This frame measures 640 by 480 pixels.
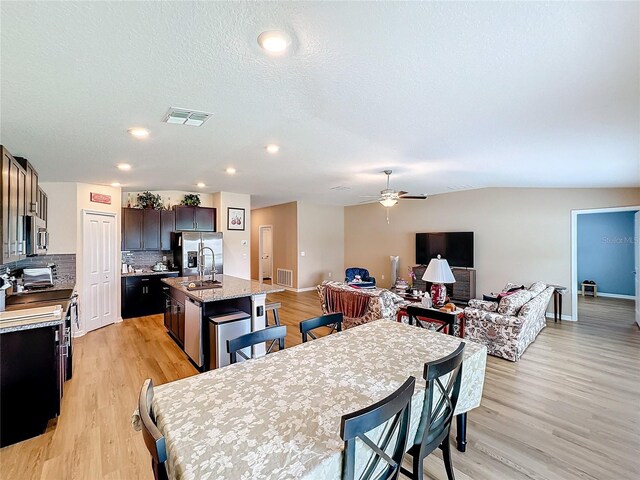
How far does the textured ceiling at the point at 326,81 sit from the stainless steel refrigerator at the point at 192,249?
2295 millimetres

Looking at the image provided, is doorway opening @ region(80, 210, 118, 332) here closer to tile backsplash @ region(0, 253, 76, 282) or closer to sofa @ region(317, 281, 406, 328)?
tile backsplash @ region(0, 253, 76, 282)

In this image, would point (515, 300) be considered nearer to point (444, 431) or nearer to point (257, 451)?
point (444, 431)

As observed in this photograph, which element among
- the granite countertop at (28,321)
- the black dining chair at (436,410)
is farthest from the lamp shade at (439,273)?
the granite countertop at (28,321)

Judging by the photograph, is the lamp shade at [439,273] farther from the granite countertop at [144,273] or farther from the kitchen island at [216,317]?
the granite countertop at [144,273]

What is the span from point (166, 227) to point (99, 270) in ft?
4.93

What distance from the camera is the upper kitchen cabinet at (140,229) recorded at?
233 inches

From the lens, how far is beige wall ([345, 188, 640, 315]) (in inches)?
230

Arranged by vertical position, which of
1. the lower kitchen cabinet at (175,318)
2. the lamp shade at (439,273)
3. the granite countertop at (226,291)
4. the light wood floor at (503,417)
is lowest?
the light wood floor at (503,417)

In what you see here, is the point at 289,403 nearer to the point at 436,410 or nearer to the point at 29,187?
the point at 436,410

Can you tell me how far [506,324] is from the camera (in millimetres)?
3834

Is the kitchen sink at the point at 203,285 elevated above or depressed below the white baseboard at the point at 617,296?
above

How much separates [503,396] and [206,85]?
379cm

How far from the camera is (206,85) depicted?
197cm

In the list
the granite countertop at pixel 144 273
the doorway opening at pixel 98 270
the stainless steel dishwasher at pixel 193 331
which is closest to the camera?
the stainless steel dishwasher at pixel 193 331
